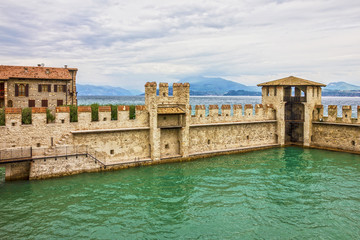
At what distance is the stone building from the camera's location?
29250 mm

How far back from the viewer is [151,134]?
72.5 ft

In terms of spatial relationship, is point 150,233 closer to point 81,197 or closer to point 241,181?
point 81,197

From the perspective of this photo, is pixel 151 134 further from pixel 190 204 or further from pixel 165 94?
pixel 190 204

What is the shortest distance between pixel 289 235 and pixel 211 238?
3343 millimetres

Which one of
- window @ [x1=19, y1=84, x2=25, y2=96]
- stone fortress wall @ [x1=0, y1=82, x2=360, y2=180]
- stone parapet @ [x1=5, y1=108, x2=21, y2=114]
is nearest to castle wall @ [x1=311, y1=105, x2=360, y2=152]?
stone fortress wall @ [x1=0, y1=82, x2=360, y2=180]

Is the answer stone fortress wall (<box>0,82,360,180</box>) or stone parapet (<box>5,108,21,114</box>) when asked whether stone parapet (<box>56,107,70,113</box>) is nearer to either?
stone fortress wall (<box>0,82,360,180</box>)

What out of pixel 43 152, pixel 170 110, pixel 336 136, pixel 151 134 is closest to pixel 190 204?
pixel 151 134

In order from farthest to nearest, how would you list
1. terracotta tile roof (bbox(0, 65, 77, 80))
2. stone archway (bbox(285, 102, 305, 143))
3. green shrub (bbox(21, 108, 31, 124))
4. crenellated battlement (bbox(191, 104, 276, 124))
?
stone archway (bbox(285, 102, 305, 143))
terracotta tile roof (bbox(0, 65, 77, 80))
crenellated battlement (bbox(191, 104, 276, 124))
green shrub (bbox(21, 108, 31, 124))

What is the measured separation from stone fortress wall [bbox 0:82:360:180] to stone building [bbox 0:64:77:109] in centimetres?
1347

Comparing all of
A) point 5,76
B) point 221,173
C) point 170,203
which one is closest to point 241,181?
point 221,173

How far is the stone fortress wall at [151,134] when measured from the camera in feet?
59.9

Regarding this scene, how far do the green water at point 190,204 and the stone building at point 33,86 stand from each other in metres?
14.9

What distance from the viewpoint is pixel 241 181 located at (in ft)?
61.1

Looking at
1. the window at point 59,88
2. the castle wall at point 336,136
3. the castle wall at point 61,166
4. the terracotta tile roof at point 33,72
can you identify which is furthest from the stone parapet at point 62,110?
the castle wall at point 336,136
